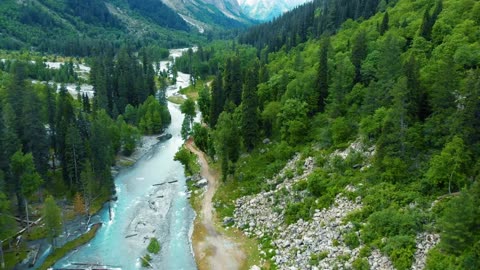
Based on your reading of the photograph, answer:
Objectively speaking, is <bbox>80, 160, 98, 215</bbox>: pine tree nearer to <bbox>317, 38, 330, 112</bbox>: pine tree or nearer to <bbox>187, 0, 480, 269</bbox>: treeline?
<bbox>187, 0, 480, 269</bbox>: treeline

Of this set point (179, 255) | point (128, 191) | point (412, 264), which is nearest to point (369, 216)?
point (412, 264)

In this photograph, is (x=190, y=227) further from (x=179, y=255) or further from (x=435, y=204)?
(x=435, y=204)

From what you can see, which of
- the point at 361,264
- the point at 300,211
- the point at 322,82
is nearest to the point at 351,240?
the point at 361,264

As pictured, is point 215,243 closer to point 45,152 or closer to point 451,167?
point 451,167

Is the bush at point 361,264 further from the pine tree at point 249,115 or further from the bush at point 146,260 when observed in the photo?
the pine tree at point 249,115

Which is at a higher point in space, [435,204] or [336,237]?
[435,204]

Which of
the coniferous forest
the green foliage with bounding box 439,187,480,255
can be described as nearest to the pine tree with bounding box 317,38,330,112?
the coniferous forest
